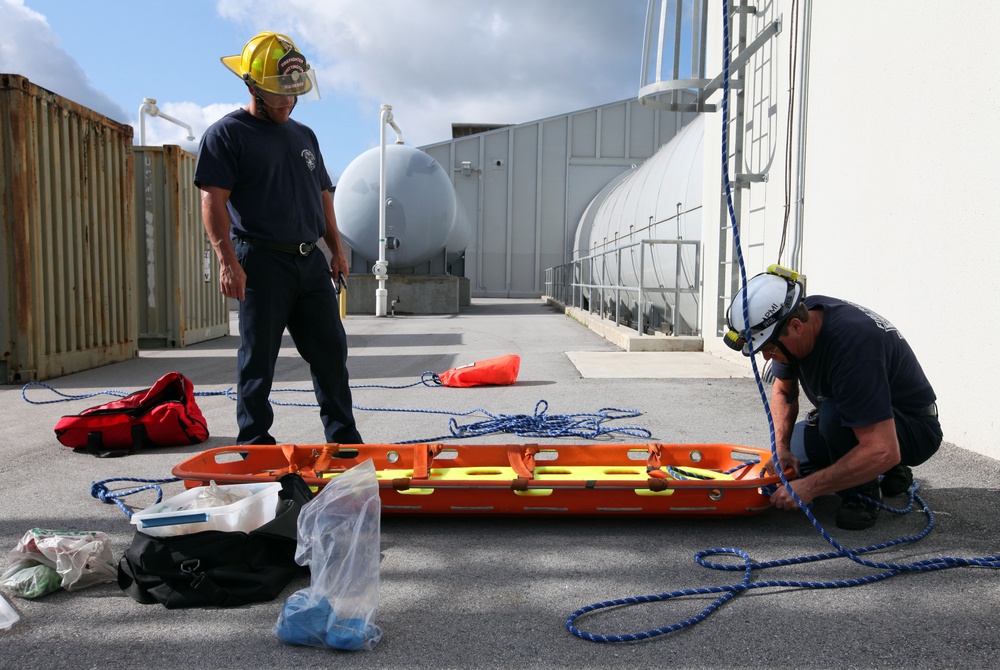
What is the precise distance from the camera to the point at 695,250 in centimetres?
976

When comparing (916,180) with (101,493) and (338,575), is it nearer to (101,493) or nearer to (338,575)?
(338,575)

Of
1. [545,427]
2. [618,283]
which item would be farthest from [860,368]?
[618,283]

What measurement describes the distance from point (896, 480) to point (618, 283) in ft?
30.0

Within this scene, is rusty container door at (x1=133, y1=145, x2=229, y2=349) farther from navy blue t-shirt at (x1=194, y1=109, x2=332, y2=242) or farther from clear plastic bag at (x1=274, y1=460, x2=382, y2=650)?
clear plastic bag at (x1=274, y1=460, x2=382, y2=650)

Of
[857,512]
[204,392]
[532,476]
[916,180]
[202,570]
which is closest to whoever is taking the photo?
[202,570]

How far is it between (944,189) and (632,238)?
921cm

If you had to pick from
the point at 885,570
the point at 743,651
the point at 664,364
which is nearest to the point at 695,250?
the point at 664,364

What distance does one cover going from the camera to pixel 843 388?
2.73m

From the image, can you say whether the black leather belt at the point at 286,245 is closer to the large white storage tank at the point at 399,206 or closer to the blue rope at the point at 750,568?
the blue rope at the point at 750,568

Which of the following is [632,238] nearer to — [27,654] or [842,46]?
[842,46]

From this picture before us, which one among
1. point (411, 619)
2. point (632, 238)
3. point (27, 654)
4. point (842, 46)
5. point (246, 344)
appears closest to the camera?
point (27, 654)

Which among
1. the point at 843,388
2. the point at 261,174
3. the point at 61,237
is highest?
the point at 261,174

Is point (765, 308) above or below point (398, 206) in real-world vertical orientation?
below

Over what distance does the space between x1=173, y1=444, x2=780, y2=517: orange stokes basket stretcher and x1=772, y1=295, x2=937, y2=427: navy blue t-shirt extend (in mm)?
415
